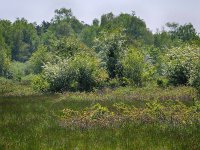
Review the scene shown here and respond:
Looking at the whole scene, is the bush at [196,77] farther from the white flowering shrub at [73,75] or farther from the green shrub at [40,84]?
the green shrub at [40,84]

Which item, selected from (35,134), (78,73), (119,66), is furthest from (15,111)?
(119,66)

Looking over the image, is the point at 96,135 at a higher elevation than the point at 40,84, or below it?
below

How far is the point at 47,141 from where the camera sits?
9477 millimetres

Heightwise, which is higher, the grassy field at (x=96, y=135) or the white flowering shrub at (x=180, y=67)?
the white flowering shrub at (x=180, y=67)

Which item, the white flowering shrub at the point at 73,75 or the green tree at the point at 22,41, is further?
the green tree at the point at 22,41

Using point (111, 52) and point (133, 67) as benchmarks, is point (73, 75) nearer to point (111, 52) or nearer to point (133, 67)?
point (111, 52)

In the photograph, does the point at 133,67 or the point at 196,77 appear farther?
the point at 133,67

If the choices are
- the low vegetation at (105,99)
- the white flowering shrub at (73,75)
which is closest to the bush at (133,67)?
the low vegetation at (105,99)

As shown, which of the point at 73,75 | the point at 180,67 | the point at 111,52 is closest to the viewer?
the point at 180,67

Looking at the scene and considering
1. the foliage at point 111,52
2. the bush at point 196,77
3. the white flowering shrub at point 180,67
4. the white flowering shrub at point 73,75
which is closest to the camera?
the bush at point 196,77

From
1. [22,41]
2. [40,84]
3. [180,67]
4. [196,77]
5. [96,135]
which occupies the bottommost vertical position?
[96,135]

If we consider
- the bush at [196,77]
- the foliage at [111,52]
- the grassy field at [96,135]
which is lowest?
the grassy field at [96,135]

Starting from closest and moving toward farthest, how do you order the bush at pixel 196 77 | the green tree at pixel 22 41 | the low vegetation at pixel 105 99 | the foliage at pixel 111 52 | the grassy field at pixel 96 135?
the grassy field at pixel 96 135
the low vegetation at pixel 105 99
the bush at pixel 196 77
the foliage at pixel 111 52
the green tree at pixel 22 41

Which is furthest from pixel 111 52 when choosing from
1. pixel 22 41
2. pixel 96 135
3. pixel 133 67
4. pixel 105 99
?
pixel 22 41
